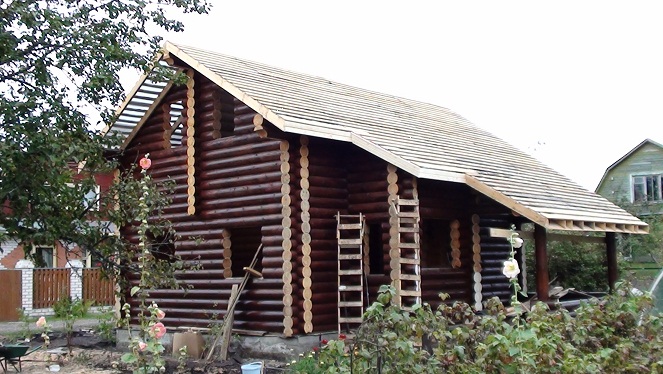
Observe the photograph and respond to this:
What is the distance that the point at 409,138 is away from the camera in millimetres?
15273

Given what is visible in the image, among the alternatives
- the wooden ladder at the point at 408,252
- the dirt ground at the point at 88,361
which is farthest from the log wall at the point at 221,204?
the wooden ladder at the point at 408,252

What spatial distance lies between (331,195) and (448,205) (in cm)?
240

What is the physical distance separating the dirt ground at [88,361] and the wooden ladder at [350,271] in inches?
59.8

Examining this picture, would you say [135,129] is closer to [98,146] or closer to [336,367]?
[98,146]

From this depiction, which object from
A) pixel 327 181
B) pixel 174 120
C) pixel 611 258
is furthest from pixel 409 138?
pixel 611 258

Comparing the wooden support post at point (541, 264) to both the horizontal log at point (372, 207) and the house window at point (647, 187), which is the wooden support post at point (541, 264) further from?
the house window at point (647, 187)

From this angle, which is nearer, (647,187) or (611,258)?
(611,258)

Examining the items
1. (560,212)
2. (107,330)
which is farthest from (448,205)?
(107,330)

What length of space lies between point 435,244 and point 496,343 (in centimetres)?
988

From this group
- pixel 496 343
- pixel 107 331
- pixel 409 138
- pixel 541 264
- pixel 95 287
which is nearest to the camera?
pixel 496 343

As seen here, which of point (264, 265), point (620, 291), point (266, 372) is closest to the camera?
point (620, 291)

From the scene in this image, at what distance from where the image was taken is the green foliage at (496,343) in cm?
652

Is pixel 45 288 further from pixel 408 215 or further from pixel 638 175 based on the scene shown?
pixel 638 175

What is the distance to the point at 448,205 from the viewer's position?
15188 mm
